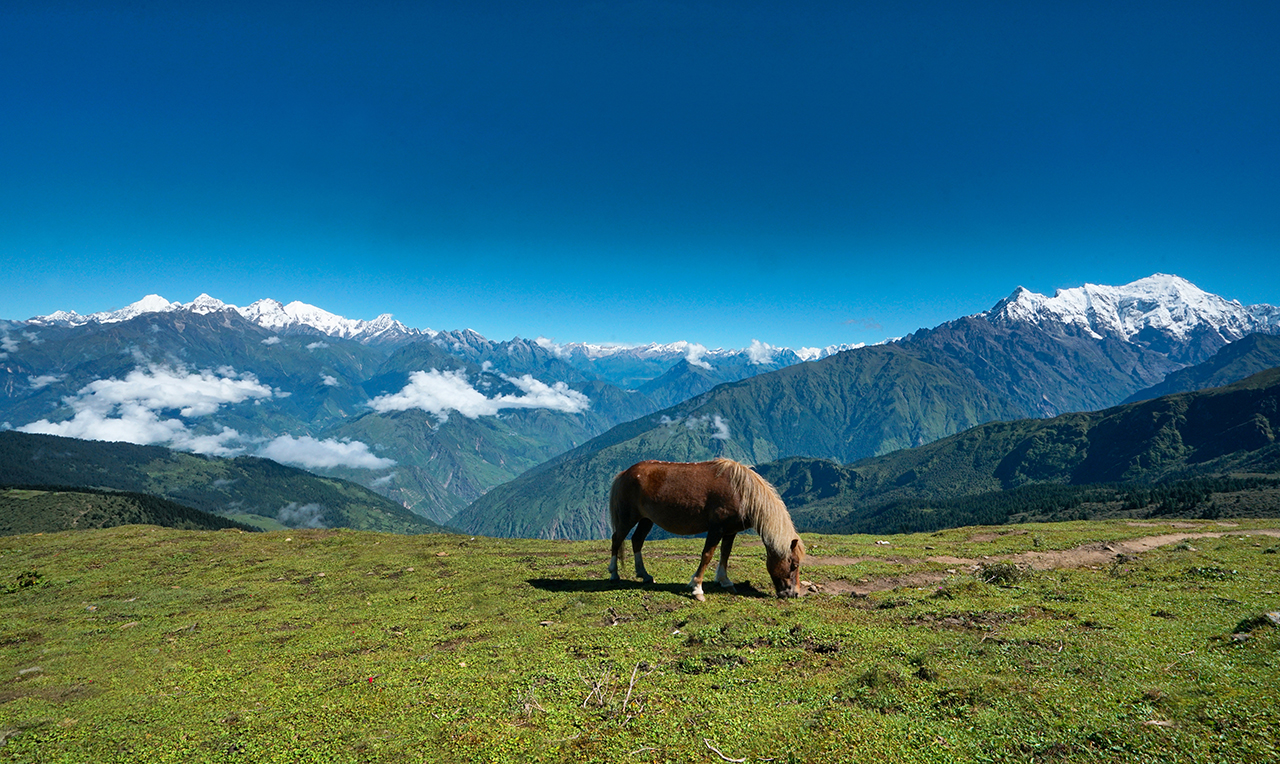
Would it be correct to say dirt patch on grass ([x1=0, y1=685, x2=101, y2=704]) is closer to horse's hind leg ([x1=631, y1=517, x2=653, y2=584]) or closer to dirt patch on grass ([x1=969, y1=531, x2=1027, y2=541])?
horse's hind leg ([x1=631, y1=517, x2=653, y2=584])

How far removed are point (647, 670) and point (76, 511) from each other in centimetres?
18768

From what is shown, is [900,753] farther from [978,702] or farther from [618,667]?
[618,667]

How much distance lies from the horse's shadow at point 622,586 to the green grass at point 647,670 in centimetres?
19

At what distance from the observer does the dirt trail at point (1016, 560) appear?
17438mm

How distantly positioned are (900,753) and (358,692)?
892cm

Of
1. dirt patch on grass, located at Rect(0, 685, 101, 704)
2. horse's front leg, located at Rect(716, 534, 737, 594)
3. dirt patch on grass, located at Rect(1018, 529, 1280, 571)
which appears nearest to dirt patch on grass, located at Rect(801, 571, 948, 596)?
horse's front leg, located at Rect(716, 534, 737, 594)

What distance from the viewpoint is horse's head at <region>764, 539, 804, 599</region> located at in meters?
14.7

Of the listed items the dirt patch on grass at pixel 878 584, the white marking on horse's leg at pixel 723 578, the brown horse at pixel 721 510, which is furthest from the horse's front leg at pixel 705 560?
the dirt patch on grass at pixel 878 584

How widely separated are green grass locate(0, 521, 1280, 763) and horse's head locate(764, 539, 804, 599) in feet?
1.81

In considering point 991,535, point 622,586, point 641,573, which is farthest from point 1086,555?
point 622,586

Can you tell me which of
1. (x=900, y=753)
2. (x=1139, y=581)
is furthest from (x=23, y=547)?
(x=1139, y=581)

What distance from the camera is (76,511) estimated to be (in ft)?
429

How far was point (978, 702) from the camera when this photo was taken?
7.63 m

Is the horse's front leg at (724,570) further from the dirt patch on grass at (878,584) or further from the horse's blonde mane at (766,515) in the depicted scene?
the dirt patch on grass at (878,584)
